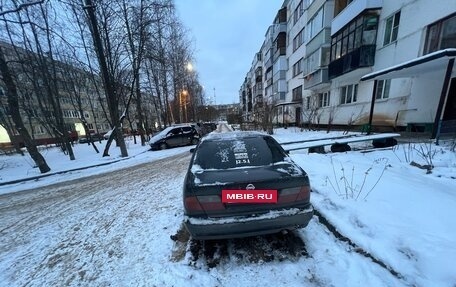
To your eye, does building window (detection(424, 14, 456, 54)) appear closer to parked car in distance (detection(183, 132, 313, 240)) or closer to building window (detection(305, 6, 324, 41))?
building window (detection(305, 6, 324, 41))

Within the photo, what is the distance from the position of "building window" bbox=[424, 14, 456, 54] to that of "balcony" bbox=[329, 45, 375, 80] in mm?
3253

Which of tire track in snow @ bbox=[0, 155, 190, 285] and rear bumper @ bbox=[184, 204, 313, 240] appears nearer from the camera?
rear bumper @ bbox=[184, 204, 313, 240]

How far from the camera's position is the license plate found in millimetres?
2648

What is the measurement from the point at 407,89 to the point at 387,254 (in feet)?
37.6

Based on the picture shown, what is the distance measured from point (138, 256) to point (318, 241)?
8.37ft

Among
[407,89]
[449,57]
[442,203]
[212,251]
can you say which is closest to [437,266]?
[442,203]

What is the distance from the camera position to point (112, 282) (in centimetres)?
262

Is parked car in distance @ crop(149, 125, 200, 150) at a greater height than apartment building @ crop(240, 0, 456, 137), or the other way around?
apartment building @ crop(240, 0, 456, 137)

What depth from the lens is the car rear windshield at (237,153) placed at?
10.8 ft

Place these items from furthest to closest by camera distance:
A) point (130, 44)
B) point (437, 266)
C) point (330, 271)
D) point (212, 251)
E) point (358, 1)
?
point (130, 44) → point (358, 1) → point (212, 251) → point (330, 271) → point (437, 266)

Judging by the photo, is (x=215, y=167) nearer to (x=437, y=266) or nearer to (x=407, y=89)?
(x=437, y=266)

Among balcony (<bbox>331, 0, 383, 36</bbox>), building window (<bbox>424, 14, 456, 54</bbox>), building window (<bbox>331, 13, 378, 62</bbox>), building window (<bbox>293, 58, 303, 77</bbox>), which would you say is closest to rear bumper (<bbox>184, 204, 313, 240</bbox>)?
building window (<bbox>424, 14, 456, 54</bbox>)

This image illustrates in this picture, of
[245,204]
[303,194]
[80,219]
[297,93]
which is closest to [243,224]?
[245,204]

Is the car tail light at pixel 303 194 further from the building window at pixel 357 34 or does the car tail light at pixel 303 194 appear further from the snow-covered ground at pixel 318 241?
the building window at pixel 357 34
